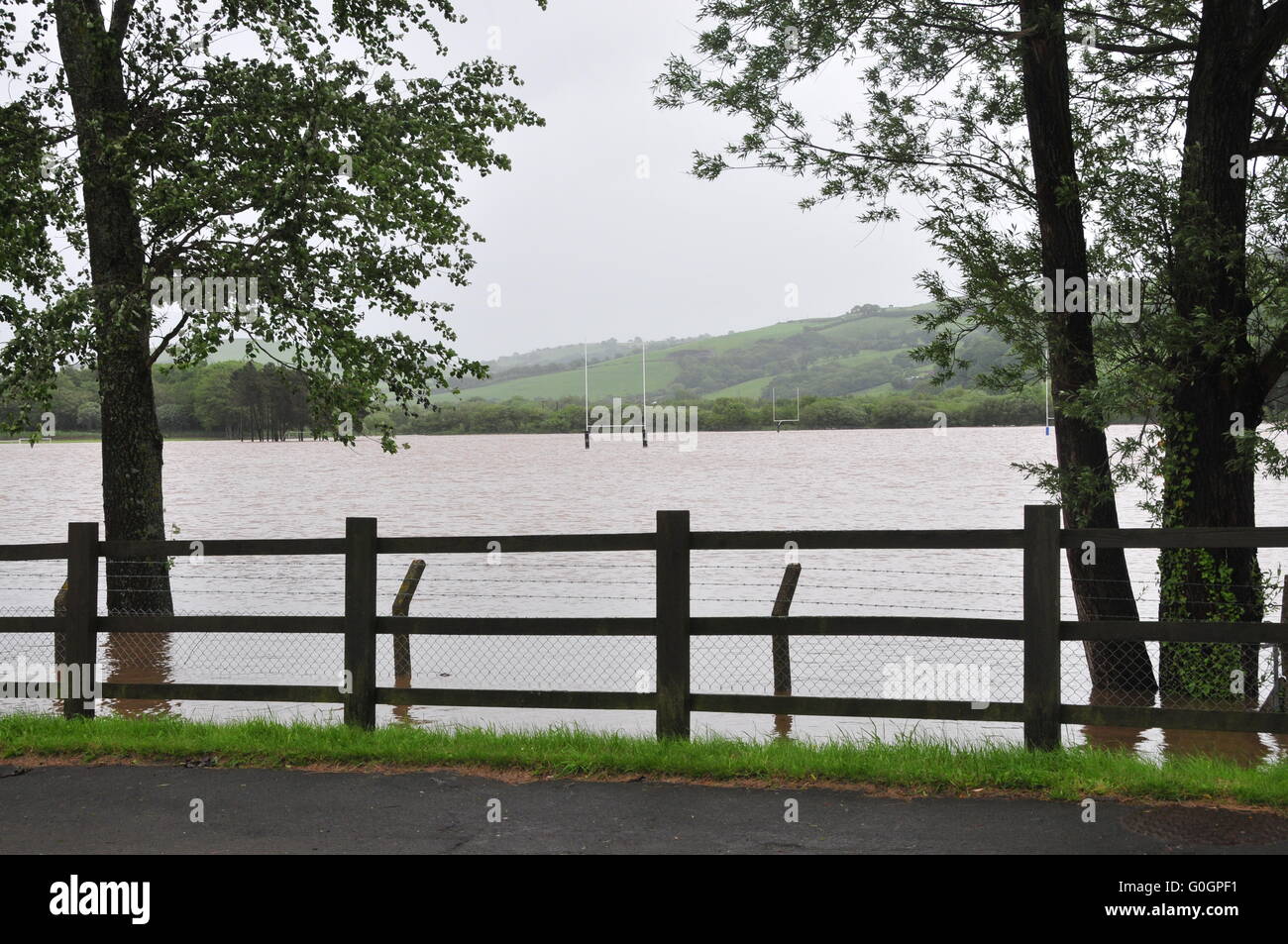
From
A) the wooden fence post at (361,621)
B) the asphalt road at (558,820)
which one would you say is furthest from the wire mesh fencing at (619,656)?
the asphalt road at (558,820)

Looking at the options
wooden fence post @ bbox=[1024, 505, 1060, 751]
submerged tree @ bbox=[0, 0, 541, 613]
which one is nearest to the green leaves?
submerged tree @ bbox=[0, 0, 541, 613]

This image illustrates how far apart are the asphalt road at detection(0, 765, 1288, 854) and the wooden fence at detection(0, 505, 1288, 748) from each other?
860 mm

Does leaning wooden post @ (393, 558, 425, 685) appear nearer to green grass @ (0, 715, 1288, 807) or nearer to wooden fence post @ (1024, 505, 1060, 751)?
green grass @ (0, 715, 1288, 807)

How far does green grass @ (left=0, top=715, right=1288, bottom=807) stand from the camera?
7809 mm

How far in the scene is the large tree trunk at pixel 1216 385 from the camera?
44.3 ft

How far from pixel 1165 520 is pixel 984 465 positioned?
13202cm

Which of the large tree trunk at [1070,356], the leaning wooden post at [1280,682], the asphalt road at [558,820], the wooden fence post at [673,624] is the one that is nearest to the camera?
the asphalt road at [558,820]

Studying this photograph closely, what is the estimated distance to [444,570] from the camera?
39.5 m

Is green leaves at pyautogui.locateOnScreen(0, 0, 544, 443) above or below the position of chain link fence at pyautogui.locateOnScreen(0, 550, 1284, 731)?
above

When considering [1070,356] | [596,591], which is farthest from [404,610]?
[596,591]

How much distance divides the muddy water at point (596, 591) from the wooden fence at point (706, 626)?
908 millimetres

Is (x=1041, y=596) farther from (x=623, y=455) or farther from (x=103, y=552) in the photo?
(x=623, y=455)

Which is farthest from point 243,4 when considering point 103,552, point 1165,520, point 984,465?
point 984,465

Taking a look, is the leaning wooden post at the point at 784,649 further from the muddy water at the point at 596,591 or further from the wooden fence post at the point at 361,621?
the wooden fence post at the point at 361,621
